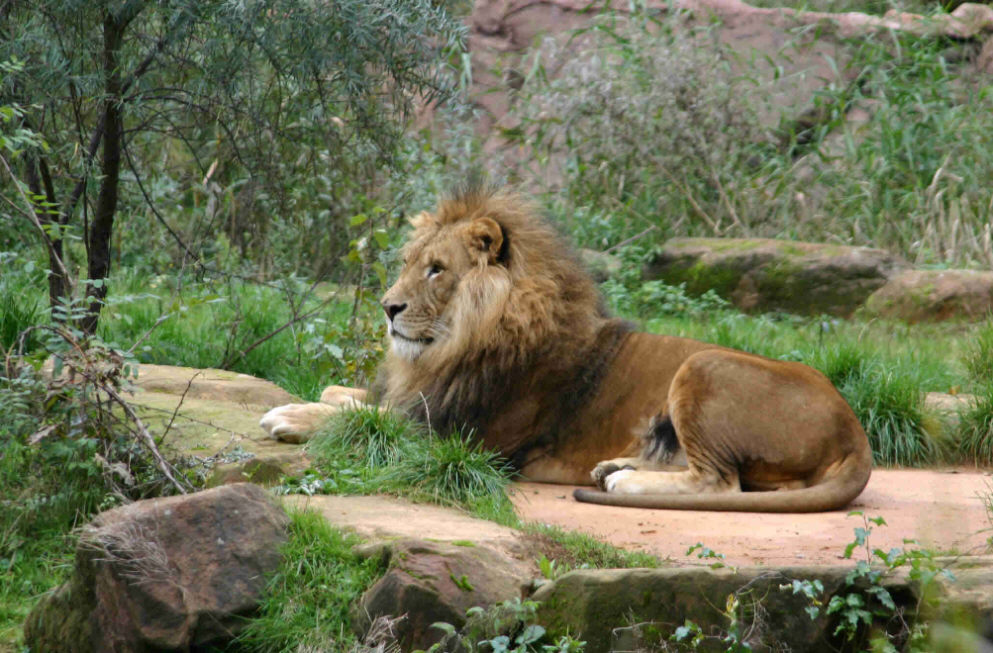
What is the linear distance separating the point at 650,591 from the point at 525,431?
6.84 feet

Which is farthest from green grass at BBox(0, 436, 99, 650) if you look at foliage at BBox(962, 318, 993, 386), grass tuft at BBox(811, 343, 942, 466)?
foliage at BBox(962, 318, 993, 386)

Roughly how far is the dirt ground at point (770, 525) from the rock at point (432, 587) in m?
0.65

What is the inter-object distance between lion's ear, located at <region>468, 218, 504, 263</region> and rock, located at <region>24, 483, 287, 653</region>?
1931 millimetres

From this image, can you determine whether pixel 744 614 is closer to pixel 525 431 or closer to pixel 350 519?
pixel 350 519

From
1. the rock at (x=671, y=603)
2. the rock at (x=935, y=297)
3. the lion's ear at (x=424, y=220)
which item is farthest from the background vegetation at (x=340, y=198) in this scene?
the lion's ear at (x=424, y=220)

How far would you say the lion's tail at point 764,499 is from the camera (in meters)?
4.77

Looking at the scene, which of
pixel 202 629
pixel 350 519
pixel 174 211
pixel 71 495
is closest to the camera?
pixel 202 629

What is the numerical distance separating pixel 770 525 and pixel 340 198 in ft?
19.6

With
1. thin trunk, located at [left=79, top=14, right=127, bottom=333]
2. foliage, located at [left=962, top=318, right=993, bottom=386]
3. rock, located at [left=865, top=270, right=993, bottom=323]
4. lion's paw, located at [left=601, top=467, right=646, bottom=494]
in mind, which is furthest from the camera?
rock, located at [left=865, top=270, right=993, bottom=323]

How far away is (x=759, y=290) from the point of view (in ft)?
30.6

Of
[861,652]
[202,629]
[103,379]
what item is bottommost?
[202,629]

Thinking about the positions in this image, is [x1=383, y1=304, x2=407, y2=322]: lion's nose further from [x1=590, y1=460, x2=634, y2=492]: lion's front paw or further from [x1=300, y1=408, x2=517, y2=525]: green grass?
[x1=590, y1=460, x2=634, y2=492]: lion's front paw

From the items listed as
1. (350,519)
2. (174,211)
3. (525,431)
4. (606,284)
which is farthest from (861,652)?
(174,211)

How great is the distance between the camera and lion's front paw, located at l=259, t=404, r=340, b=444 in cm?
519
